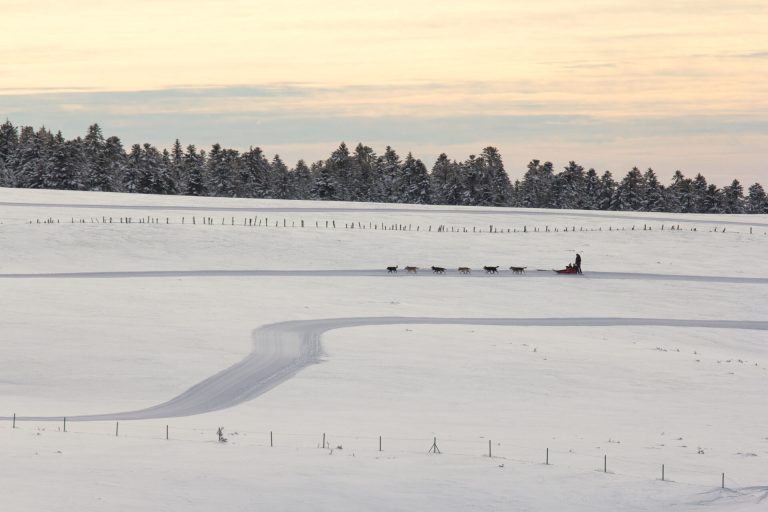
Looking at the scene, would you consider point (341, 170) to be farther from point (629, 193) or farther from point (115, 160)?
point (629, 193)

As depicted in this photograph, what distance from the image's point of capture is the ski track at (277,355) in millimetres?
37500

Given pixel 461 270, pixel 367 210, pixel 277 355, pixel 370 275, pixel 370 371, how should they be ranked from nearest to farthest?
pixel 370 371 → pixel 277 355 → pixel 370 275 → pixel 461 270 → pixel 367 210

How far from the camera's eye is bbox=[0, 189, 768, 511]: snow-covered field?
2736 cm

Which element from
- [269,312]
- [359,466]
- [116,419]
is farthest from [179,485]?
[269,312]

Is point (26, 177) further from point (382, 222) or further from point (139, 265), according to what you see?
point (139, 265)

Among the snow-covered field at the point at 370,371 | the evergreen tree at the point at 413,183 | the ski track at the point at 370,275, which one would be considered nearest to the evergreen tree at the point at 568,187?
the evergreen tree at the point at 413,183

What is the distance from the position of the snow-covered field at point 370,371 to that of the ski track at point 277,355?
0.18 metres

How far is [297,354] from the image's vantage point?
46.5m

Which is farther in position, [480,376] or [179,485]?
[480,376]

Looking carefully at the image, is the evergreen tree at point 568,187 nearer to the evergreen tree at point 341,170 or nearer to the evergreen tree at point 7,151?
the evergreen tree at point 341,170

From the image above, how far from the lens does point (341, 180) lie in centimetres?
19375

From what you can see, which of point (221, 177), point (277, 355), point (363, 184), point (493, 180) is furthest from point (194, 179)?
point (277, 355)

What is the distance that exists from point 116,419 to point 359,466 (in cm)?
1006

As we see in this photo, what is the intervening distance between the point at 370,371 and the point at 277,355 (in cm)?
461
